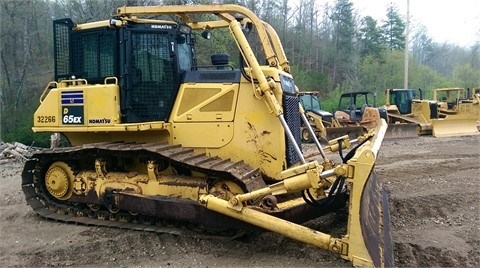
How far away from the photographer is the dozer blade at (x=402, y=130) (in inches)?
721

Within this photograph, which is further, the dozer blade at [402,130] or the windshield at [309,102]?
the windshield at [309,102]

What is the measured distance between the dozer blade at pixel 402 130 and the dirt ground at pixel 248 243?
10336 mm

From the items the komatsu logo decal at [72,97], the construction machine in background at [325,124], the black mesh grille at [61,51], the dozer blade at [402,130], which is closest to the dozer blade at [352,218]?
the komatsu logo decal at [72,97]

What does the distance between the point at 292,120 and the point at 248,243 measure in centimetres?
182

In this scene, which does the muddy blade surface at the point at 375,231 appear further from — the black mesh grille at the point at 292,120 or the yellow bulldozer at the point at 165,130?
the black mesh grille at the point at 292,120

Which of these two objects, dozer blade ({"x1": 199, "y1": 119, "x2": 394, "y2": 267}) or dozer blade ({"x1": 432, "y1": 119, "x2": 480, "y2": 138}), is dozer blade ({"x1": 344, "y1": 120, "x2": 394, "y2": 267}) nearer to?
dozer blade ({"x1": 199, "y1": 119, "x2": 394, "y2": 267})

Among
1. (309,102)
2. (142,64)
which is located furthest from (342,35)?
(142,64)

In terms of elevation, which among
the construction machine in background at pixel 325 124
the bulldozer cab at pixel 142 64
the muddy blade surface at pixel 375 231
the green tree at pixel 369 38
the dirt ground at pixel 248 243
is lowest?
the dirt ground at pixel 248 243

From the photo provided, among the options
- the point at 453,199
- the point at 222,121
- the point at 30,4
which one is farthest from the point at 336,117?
the point at 30,4

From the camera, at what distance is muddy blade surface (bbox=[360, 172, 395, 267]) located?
4117 millimetres

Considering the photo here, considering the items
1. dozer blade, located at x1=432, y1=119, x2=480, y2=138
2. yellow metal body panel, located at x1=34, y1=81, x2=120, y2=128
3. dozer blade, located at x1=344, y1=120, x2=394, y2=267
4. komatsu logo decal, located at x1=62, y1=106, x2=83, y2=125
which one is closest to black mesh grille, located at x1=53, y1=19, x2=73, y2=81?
yellow metal body panel, located at x1=34, y1=81, x2=120, y2=128

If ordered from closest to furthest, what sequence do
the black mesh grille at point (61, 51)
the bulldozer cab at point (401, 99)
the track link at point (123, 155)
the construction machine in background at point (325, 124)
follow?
the track link at point (123, 155)
the black mesh grille at point (61, 51)
the construction machine in background at point (325, 124)
the bulldozer cab at point (401, 99)

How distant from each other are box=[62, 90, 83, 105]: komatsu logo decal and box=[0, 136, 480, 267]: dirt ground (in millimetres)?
1777

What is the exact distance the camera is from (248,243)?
5492 mm
